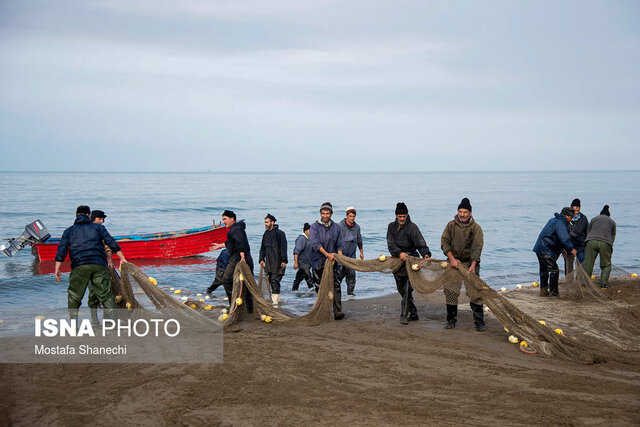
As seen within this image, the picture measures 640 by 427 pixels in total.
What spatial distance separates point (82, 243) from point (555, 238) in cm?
864

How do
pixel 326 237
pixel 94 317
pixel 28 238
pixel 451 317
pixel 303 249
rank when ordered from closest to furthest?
pixel 94 317
pixel 451 317
pixel 326 237
pixel 303 249
pixel 28 238

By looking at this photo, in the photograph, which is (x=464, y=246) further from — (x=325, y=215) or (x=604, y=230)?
(x=604, y=230)

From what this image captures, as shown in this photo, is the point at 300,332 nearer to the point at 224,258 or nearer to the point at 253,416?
the point at 253,416

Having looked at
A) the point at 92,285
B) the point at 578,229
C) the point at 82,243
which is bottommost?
the point at 92,285

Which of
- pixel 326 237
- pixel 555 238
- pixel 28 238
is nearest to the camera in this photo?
pixel 326 237

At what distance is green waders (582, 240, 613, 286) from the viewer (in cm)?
1066

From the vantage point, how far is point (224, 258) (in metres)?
10.7

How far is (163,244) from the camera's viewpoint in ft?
62.3

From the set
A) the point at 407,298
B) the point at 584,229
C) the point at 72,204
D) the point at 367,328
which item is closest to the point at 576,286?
the point at 584,229

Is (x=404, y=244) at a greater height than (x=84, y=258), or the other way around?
(x=404, y=244)

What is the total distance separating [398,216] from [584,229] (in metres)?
5.61

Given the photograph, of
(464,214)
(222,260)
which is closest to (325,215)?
(464,214)

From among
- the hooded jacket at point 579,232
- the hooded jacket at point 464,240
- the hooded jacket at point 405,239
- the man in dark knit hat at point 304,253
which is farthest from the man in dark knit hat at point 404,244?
the hooded jacket at point 579,232

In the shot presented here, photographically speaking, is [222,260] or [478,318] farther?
[222,260]
